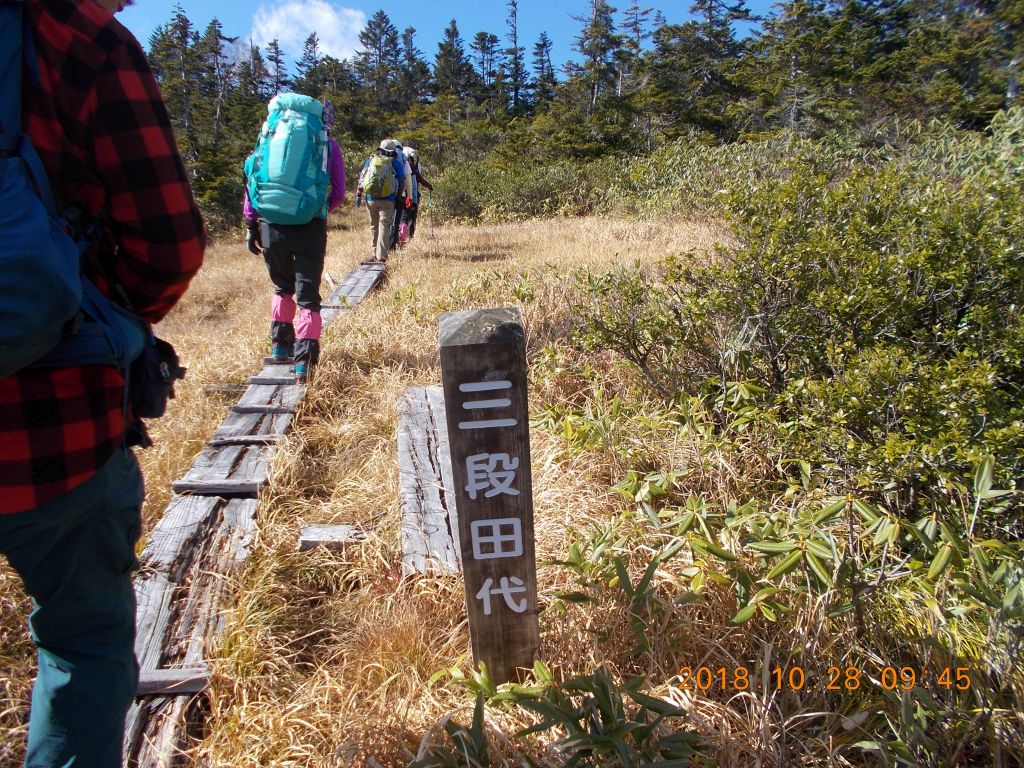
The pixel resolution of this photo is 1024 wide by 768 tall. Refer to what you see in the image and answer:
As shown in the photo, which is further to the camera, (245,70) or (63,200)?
(245,70)

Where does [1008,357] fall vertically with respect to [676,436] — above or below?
above

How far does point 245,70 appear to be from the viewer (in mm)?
38000

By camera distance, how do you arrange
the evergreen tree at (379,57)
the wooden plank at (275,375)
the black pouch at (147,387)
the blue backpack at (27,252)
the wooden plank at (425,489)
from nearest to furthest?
the blue backpack at (27,252) < the black pouch at (147,387) < the wooden plank at (425,489) < the wooden plank at (275,375) < the evergreen tree at (379,57)

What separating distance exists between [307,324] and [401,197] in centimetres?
522

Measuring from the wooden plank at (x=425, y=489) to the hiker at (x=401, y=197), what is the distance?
5637 mm

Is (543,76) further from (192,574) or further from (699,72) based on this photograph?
(192,574)

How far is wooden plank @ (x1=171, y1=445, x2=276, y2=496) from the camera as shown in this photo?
2.98 metres

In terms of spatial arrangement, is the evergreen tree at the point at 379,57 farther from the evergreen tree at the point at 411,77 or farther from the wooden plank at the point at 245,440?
the wooden plank at the point at 245,440

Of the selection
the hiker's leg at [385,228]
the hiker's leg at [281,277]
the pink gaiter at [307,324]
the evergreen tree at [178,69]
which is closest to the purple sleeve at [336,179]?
the hiker's leg at [281,277]

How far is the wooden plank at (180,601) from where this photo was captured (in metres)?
1.81

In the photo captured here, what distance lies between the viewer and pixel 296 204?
3.91 meters

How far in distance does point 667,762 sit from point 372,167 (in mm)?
8497

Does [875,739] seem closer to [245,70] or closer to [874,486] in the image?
[874,486]

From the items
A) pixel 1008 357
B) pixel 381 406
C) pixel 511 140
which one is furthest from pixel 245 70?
pixel 1008 357
